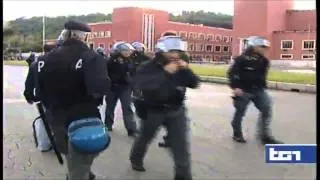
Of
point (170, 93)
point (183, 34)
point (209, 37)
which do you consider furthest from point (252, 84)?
point (170, 93)

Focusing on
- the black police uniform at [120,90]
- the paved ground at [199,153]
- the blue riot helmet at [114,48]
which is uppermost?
the blue riot helmet at [114,48]

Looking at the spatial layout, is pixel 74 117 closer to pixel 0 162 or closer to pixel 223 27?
pixel 0 162

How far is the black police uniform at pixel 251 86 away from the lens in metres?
4.98

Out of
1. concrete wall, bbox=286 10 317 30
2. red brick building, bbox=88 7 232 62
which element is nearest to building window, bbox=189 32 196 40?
red brick building, bbox=88 7 232 62

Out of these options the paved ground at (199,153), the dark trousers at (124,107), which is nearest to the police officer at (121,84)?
the dark trousers at (124,107)

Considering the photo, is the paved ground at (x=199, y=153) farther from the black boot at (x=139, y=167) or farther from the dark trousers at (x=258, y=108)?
the dark trousers at (x=258, y=108)

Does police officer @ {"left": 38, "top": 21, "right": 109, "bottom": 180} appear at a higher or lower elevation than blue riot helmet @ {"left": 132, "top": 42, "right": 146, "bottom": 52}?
lower

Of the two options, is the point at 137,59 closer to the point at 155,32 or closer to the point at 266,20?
the point at 155,32

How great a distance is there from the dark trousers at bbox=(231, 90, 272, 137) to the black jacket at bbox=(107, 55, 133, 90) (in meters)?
1.13

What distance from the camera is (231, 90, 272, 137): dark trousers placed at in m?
5.26

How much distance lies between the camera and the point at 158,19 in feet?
12.2

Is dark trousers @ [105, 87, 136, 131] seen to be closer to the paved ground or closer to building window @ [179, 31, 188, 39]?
the paved ground

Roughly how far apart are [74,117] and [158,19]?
108 cm

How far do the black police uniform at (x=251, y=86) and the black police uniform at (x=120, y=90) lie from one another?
3.54 ft
